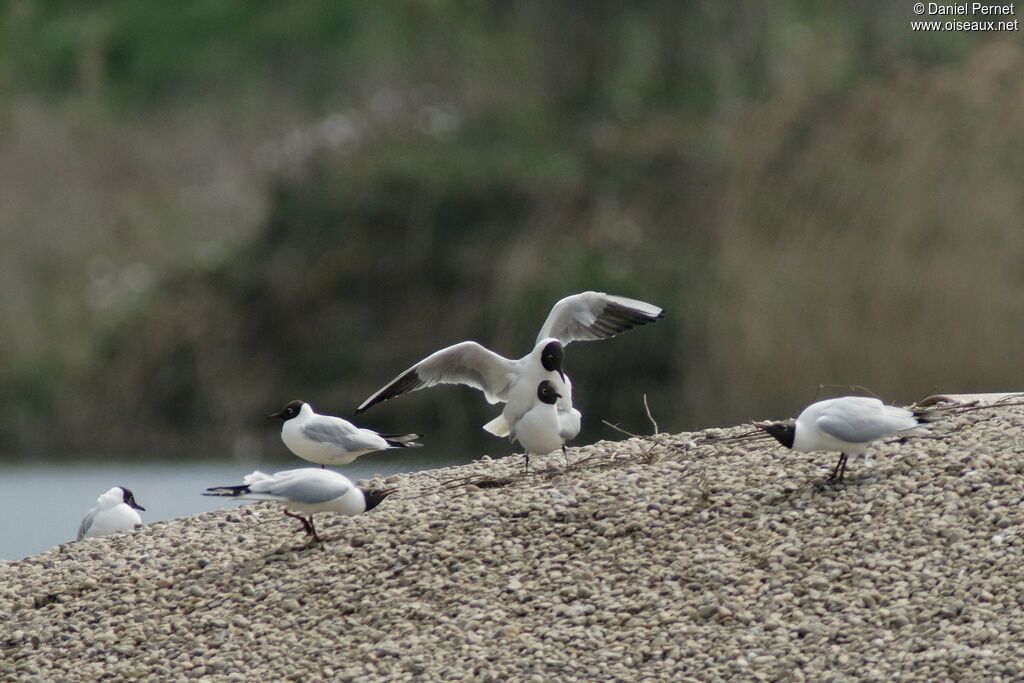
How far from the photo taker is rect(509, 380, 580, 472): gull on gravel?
756cm

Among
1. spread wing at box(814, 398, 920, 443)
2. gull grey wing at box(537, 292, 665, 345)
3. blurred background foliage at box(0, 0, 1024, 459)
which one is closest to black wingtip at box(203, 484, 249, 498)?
spread wing at box(814, 398, 920, 443)

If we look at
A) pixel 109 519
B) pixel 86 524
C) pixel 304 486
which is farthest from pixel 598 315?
pixel 86 524

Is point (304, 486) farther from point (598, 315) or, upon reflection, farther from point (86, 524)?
point (598, 315)

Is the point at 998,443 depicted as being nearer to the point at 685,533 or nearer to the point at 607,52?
the point at 685,533

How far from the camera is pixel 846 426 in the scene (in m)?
6.54

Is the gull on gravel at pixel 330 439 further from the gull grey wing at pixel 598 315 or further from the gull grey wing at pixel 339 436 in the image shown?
the gull grey wing at pixel 598 315

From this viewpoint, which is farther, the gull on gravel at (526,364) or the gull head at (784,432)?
the gull on gravel at (526,364)

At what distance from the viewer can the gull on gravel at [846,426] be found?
654cm

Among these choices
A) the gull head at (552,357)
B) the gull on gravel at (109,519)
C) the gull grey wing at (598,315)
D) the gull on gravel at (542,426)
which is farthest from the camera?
the gull grey wing at (598,315)

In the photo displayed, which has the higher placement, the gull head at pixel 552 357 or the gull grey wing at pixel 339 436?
the gull head at pixel 552 357

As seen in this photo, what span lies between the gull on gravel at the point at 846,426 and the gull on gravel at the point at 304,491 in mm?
1767

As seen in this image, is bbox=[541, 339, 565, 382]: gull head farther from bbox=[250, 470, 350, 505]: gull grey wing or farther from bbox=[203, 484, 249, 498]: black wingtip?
bbox=[203, 484, 249, 498]: black wingtip

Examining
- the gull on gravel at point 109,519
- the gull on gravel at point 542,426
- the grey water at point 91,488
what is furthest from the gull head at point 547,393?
the grey water at point 91,488

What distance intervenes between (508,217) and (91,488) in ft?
21.6
